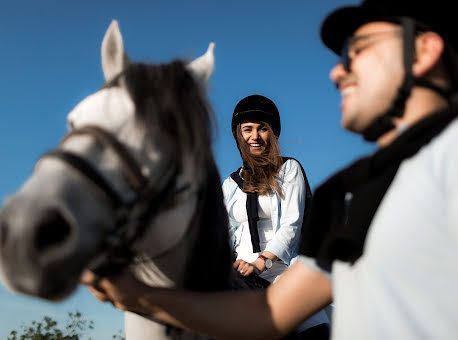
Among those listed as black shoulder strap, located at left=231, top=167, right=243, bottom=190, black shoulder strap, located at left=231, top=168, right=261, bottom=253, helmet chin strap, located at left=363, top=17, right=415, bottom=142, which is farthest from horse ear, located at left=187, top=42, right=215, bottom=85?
black shoulder strap, located at left=231, top=167, right=243, bottom=190

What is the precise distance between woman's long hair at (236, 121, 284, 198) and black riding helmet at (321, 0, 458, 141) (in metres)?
2.15

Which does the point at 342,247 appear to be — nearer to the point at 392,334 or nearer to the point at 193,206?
the point at 392,334

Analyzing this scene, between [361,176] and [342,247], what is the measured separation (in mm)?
328

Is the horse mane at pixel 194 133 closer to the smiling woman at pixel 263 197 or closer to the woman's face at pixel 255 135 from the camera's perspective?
the smiling woman at pixel 263 197

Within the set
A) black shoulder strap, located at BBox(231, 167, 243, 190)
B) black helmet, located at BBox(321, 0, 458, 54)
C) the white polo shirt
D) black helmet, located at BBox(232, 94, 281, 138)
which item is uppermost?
black helmet, located at BBox(232, 94, 281, 138)

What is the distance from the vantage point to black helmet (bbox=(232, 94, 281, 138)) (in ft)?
15.2

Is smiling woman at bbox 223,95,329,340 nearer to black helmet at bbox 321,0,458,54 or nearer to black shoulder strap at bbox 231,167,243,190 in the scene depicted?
black shoulder strap at bbox 231,167,243,190

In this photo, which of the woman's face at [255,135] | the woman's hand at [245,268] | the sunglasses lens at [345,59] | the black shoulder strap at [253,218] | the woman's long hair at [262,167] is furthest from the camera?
the woman's face at [255,135]

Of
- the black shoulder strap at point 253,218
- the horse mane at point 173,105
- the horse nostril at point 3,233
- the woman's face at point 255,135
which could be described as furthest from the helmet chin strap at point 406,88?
the woman's face at point 255,135

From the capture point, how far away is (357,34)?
74.4 inches

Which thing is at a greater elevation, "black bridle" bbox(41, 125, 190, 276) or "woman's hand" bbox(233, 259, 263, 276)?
"black bridle" bbox(41, 125, 190, 276)

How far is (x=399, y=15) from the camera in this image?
178cm

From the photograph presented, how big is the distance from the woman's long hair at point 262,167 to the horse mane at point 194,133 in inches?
75.1

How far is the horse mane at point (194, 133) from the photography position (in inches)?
64.6
